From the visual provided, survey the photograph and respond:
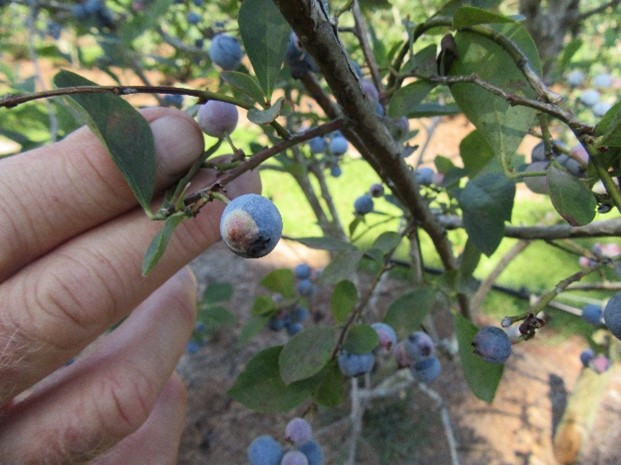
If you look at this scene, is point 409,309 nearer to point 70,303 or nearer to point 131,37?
point 70,303

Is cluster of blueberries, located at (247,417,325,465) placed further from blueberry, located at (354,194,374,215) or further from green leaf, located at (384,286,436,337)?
blueberry, located at (354,194,374,215)

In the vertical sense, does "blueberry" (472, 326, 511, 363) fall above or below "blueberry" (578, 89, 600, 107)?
above

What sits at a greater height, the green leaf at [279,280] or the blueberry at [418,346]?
the green leaf at [279,280]

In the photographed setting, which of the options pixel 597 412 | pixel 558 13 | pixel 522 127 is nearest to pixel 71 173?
pixel 522 127

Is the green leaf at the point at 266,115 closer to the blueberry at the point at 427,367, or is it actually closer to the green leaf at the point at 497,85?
the green leaf at the point at 497,85

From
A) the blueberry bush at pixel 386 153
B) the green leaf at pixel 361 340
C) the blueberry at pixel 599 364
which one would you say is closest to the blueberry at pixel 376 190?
the blueberry bush at pixel 386 153

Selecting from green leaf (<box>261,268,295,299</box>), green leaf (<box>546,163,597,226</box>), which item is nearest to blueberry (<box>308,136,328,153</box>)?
green leaf (<box>261,268,295,299</box>)
